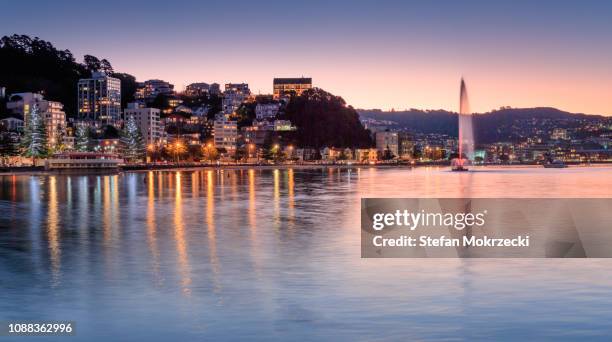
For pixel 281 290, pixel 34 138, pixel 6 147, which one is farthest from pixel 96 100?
pixel 281 290

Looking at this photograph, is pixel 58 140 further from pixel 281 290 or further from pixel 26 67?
pixel 281 290

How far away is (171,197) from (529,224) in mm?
32080

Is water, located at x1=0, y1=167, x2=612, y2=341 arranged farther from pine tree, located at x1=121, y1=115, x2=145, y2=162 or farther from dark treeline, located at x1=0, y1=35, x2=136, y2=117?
dark treeline, located at x1=0, y1=35, x2=136, y2=117

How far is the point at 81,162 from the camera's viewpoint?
128m

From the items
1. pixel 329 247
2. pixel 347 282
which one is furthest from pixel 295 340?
pixel 329 247

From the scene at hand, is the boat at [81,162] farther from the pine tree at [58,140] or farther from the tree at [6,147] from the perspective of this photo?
the pine tree at [58,140]

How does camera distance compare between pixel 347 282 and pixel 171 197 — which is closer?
pixel 347 282

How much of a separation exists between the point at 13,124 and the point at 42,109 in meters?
7.79

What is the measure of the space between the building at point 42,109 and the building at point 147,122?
28.3m

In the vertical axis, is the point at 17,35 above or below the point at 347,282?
above

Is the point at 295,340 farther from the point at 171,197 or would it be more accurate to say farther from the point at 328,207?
the point at 171,197

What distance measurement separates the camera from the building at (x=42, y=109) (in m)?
152

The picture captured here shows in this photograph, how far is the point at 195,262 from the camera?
65.7ft

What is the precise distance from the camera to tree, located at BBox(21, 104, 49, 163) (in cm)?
12581
